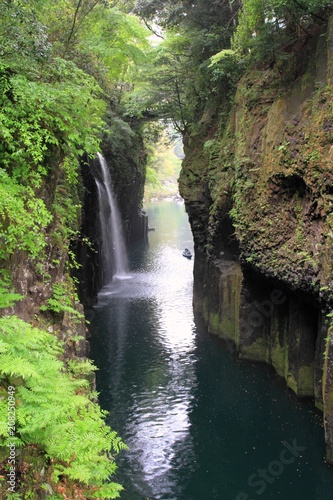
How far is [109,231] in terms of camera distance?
31.5 meters

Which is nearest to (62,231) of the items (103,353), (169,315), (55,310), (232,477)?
(55,310)

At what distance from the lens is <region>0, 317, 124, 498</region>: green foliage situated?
14.1ft

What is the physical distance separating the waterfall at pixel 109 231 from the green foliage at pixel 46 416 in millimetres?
21822

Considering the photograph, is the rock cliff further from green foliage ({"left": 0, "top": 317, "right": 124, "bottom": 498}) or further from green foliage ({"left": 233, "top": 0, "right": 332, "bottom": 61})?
green foliage ({"left": 0, "top": 317, "right": 124, "bottom": 498})

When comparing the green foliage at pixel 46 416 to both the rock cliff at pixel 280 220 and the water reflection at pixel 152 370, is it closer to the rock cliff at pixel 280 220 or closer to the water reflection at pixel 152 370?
the water reflection at pixel 152 370

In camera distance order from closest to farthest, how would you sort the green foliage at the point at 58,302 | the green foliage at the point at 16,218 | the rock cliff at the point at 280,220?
1. the green foliage at the point at 16,218
2. the green foliage at the point at 58,302
3. the rock cliff at the point at 280,220

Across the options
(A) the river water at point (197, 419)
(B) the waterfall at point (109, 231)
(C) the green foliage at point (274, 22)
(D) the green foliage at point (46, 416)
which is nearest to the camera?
(D) the green foliage at point (46, 416)

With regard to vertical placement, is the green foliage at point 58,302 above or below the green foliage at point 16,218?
below

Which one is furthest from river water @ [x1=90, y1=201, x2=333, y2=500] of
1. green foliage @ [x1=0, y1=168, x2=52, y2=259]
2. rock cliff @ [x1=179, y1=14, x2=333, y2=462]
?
green foliage @ [x1=0, y1=168, x2=52, y2=259]

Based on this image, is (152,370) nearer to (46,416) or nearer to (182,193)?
(182,193)

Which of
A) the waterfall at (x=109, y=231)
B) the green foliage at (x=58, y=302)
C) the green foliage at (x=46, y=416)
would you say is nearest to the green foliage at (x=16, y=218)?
the green foliage at (x=58, y=302)

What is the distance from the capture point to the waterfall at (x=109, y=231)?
2862cm

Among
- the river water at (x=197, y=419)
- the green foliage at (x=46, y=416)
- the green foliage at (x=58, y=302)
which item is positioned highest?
the green foliage at (x=58, y=302)

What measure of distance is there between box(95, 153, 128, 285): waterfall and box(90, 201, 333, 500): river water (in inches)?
325
